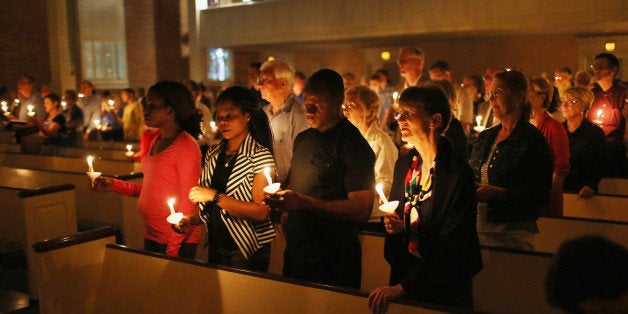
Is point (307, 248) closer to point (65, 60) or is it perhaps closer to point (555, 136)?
point (555, 136)

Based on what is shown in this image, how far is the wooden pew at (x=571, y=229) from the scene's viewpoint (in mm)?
4090

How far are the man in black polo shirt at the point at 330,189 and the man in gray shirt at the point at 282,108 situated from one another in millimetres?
1256

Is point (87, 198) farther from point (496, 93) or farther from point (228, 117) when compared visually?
point (496, 93)

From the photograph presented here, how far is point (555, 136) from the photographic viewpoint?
4039mm

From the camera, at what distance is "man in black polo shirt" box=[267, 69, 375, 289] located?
2980mm

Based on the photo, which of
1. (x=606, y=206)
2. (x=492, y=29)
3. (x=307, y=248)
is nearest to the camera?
(x=307, y=248)

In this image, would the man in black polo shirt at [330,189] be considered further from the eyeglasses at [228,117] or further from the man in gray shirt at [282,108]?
the man in gray shirt at [282,108]

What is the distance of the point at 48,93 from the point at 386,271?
8.18 m

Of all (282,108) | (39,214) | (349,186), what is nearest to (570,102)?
(282,108)

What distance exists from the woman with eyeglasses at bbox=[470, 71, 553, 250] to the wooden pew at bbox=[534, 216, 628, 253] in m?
0.80

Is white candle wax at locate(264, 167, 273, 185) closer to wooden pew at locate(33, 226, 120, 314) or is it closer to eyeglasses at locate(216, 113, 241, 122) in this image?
eyeglasses at locate(216, 113, 241, 122)

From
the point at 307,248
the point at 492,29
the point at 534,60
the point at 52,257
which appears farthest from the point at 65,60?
the point at 307,248

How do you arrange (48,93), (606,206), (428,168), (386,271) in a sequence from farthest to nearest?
(48,93), (606,206), (386,271), (428,168)

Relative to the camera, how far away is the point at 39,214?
5418 millimetres
